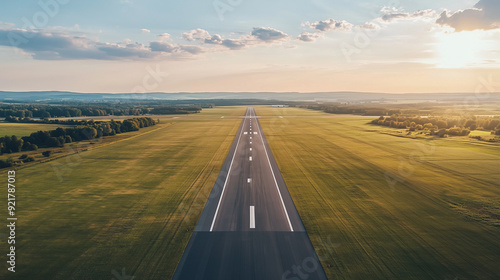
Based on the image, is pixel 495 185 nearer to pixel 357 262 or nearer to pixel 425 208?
pixel 425 208

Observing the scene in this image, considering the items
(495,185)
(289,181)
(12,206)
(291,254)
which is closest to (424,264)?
(291,254)

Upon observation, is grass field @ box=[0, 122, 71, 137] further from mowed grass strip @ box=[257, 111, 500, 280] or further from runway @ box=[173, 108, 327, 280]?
runway @ box=[173, 108, 327, 280]

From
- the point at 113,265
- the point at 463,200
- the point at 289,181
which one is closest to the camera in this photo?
the point at 113,265

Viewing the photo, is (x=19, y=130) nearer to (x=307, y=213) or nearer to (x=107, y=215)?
(x=107, y=215)

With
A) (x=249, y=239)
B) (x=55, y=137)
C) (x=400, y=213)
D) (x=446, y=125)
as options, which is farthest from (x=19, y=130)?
(x=446, y=125)

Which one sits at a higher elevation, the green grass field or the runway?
the runway

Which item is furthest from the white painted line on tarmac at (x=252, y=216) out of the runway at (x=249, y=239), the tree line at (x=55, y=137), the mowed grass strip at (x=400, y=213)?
the tree line at (x=55, y=137)

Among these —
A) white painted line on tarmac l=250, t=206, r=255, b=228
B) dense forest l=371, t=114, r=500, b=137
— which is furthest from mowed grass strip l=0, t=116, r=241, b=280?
dense forest l=371, t=114, r=500, b=137
